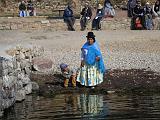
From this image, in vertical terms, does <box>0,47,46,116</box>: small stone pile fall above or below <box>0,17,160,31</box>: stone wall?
above

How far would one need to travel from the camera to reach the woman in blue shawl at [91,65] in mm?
16766

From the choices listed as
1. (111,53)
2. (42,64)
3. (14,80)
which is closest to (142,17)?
(111,53)

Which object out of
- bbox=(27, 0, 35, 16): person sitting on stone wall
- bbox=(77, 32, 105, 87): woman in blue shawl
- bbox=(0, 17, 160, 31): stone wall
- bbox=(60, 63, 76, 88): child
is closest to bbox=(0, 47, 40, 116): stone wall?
bbox=(60, 63, 76, 88): child

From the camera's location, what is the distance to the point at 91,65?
672 inches

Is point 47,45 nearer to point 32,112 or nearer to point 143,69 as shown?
point 143,69

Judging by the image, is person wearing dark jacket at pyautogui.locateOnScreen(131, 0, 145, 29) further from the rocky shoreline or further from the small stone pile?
the small stone pile

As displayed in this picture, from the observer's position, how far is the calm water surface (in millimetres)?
13273

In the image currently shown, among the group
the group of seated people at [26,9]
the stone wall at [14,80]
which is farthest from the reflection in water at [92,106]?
the group of seated people at [26,9]

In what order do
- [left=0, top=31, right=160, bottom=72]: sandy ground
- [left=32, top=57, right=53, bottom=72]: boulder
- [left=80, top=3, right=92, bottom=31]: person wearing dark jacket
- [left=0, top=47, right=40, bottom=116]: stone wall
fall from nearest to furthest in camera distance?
1. [left=0, top=47, right=40, bottom=116]: stone wall
2. [left=32, top=57, right=53, bottom=72]: boulder
3. [left=0, top=31, right=160, bottom=72]: sandy ground
4. [left=80, top=3, right=92, bottom=31]: person wearing dark jacket

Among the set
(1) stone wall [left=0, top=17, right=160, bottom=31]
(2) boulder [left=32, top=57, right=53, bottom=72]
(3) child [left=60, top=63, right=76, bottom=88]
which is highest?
(3) child [left=60, top=63, right=76, bottom=88]

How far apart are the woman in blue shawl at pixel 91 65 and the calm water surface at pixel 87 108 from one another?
103 centimetres

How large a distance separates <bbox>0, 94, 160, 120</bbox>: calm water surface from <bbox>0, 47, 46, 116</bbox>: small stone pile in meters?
0.23

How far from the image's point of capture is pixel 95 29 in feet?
91.7

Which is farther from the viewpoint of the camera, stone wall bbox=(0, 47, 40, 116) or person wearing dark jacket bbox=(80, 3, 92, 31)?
person wearing dark jacket bbox=(80, 3, 92, 31)
